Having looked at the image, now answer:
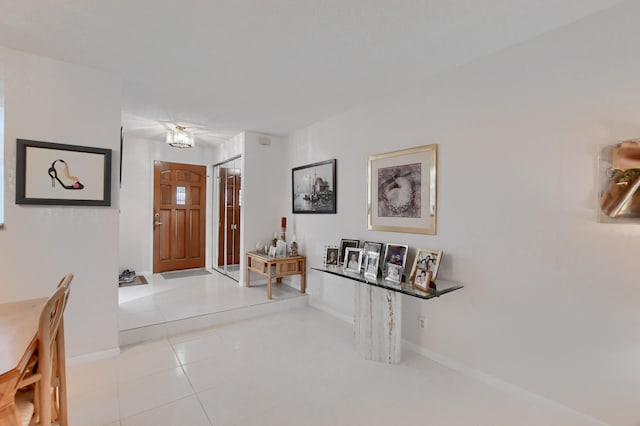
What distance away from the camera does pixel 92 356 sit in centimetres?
246

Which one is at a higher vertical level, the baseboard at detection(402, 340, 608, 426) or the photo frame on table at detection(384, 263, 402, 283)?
the photo frame on table at detection(384, 263, 402, 283)

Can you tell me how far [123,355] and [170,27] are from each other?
2.60 metres

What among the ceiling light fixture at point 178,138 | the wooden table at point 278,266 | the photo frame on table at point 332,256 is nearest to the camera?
the photo frame on table at point 332,256

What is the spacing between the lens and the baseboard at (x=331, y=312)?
3.35 metres

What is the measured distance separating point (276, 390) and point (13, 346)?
1.48 meters

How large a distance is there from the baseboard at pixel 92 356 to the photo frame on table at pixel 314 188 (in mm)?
2477

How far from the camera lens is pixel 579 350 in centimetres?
180

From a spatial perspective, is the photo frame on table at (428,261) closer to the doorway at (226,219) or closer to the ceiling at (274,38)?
the ceiling at (274,38)

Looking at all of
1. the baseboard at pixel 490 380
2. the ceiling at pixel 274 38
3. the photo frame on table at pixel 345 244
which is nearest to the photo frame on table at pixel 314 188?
the photo frame on table at pixel 345 244

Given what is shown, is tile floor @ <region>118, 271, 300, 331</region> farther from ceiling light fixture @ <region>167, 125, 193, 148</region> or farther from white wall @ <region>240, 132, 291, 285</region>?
ceiling light fixture @ <region>167, 125, 193, 148</region>

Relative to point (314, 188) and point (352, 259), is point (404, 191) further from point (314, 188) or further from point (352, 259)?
point (314, 188)

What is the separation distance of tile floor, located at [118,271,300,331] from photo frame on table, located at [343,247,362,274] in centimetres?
128

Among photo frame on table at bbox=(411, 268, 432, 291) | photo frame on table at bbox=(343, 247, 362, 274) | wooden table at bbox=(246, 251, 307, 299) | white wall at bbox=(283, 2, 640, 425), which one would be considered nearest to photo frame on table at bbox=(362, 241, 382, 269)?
photo frame on table at bbox=(343, 247, 362, 274)

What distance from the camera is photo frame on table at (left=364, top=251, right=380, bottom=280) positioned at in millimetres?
2635
